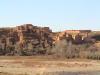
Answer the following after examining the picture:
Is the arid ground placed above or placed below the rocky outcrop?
below

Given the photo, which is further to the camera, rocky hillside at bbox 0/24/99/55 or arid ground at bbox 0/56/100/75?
rocky hillside at bbox 0/24/99/55

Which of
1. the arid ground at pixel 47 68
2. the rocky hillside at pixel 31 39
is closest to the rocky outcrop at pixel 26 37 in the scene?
the rocky hillside at pixel 31 39

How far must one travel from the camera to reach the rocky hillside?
91.0 metres

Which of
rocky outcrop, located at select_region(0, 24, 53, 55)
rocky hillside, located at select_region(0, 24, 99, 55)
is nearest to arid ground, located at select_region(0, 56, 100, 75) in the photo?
rocky hillside, located at select_region(0, 24, 99, 55)

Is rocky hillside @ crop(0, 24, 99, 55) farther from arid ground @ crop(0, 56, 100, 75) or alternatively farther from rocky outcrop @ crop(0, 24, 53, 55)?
arid ground @ crop(0, 56, 100, 75)

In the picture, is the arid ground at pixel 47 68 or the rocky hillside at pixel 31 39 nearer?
the arid ground at pixel 47 68

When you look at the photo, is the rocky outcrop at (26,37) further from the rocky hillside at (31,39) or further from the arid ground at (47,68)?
the arid ground at (47,68)

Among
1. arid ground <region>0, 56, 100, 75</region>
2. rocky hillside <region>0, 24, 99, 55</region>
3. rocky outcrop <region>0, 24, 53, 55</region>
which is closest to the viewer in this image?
arid ground <region>0, 56, 100, 75</region>

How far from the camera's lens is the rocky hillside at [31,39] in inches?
3583

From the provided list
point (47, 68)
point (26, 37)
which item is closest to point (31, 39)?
point (26, 37)

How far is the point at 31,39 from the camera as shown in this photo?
10275cm

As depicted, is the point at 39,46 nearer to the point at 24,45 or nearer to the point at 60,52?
the point at 24,45

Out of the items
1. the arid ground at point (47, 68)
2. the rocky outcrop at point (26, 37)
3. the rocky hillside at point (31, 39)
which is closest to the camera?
the arid ground at point (47, 68)

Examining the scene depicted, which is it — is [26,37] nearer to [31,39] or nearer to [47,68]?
[31,39]
